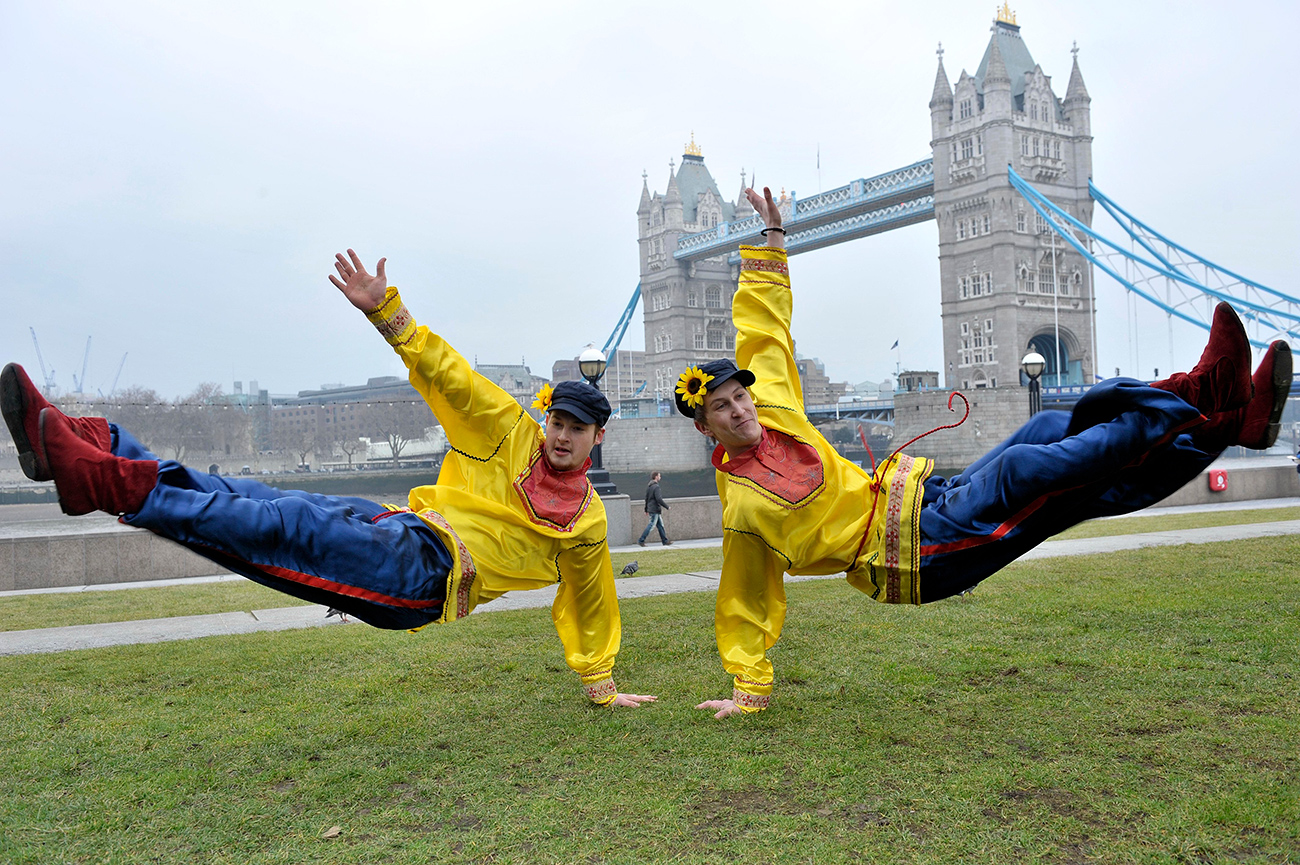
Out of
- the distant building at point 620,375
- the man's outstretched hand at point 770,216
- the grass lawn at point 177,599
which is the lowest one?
the grass lawn at point 177,599

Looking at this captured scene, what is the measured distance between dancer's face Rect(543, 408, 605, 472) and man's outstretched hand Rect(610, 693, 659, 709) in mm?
1217

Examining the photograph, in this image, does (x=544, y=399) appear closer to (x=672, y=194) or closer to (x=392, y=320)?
(x=392, y=320)

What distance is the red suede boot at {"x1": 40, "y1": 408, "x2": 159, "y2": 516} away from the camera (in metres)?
3.26

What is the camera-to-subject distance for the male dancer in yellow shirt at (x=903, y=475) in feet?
11.9

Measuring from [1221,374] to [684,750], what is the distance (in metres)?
2.60

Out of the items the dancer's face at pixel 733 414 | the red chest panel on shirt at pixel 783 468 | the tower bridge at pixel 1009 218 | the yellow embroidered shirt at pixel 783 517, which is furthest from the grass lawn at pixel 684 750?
the tower bridge at pixel 1009 218

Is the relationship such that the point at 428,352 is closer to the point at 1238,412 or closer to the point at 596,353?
the point at 1238,412

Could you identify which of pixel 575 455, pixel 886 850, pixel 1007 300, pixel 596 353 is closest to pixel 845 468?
pixel 575 455

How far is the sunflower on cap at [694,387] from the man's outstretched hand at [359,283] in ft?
4.70

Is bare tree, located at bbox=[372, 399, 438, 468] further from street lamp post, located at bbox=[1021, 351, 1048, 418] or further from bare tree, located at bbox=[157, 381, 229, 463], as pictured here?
street lamp post, located at bbox=[1021, 351, 1048, 418]

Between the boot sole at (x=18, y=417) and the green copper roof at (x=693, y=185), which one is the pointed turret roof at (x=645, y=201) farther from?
the boot sole at (x=18, y=417)

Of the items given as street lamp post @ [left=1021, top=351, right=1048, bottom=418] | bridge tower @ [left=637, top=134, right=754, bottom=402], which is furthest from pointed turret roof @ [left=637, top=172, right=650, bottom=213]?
street lamp post @ [left=1021, top=351, right=1048, bottom=418]

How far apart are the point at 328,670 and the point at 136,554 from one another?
27.3ft

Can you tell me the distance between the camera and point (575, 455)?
4508mm
